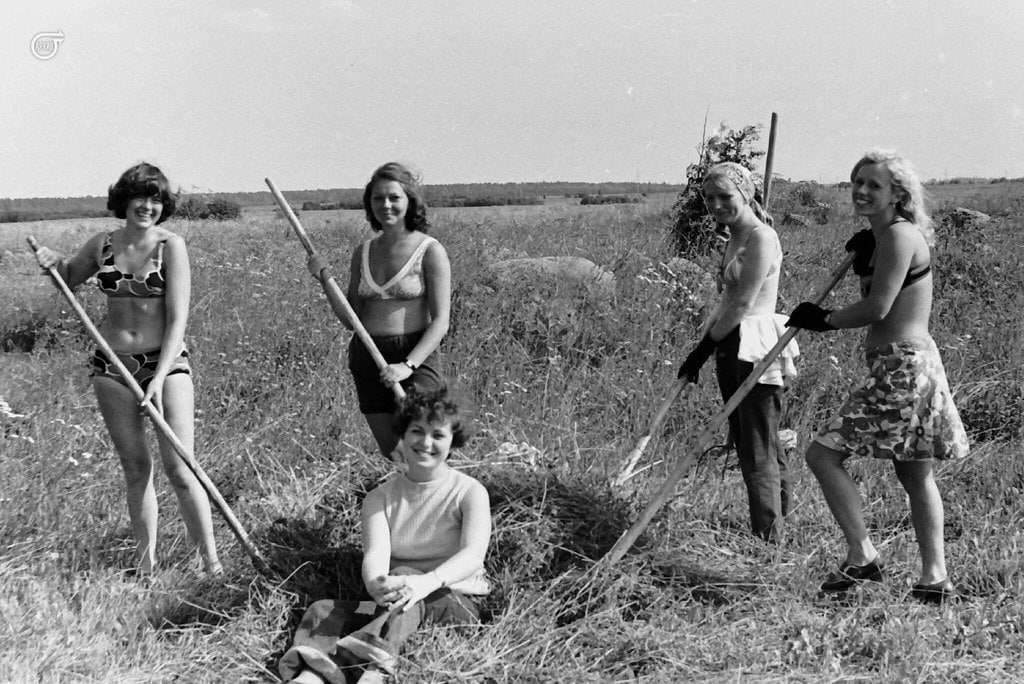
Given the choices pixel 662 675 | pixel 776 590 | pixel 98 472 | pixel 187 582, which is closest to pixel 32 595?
pixel 187 582

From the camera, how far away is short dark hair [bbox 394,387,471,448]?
9.74 feet

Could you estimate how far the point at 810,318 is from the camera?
314cm

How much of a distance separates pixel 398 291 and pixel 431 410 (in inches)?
24.9

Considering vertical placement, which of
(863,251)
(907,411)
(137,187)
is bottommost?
(907,411)

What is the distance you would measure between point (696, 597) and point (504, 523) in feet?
2.46

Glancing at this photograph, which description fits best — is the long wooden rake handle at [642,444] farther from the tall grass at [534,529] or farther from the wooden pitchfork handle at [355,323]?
the wooden pitchfork handle at [355,323]

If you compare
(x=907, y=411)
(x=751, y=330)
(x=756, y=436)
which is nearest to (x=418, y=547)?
(x=756, y=436)

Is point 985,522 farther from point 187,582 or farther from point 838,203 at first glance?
point 838,203

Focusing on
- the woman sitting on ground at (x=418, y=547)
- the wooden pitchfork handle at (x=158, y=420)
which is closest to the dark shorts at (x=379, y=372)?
the woman sitting on ground at (x=418, y=547)

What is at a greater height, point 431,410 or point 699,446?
point 431,410

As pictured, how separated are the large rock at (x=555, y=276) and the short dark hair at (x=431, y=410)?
4.22 meters

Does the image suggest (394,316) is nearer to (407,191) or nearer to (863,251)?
(407,191)

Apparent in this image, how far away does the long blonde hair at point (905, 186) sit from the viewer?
9.84ft

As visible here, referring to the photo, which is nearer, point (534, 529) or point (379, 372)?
point (534, 529)
